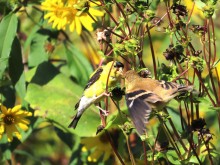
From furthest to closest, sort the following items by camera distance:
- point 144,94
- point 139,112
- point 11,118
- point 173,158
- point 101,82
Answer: point 11,118 < point 173,158 < point 101,82 < point 144,94 < point 139,112

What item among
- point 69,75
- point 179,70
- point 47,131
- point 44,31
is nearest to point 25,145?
point 47,131

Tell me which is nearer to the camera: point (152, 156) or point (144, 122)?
point (144, 122)

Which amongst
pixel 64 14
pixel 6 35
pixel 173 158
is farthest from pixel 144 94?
pixel 6 35

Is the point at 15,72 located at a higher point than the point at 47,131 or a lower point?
higher

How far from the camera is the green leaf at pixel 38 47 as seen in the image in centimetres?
288

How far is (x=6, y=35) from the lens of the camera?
254 cm

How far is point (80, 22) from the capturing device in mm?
2480

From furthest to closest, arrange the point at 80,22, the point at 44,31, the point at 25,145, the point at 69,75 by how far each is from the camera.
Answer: the point at 25,145 < the point at 69,75 < the point at 44,31 < the point at 80,22

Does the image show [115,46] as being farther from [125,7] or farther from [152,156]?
[152,156]

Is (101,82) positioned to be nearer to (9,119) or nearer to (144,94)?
(144,94)

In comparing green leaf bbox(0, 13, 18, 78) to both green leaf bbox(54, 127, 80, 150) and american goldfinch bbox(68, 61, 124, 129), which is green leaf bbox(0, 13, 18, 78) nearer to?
american goldfinch bbox(68, 61, 124, 129)

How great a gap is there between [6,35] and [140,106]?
0.90 m

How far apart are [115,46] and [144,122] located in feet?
0.81

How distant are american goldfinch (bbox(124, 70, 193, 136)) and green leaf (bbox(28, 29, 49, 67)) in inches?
36.9
